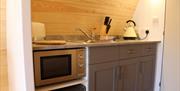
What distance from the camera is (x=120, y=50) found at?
2277 millimetres

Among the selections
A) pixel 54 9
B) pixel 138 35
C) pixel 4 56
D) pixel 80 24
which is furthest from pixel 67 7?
pixel 138 35

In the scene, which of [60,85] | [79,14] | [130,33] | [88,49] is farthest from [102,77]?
[130,33]

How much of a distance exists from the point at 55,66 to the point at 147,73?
1.62 meters

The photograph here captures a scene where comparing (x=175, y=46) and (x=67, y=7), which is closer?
(x=67, y=7)

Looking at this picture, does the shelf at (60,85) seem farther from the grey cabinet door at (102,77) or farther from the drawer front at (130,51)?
the drawer front at (130,51)

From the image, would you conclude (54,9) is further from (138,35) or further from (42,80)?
(138,35)

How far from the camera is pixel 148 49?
9.02ft

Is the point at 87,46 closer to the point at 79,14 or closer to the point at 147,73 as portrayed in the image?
the point at 79,14

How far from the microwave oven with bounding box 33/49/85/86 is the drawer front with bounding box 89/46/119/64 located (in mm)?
112

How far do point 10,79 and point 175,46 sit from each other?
2291 mm

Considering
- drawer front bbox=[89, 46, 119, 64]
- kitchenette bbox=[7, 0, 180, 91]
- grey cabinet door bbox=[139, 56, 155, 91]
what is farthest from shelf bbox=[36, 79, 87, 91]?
grey cabinet door bbox=[139, 56, 155, 91]

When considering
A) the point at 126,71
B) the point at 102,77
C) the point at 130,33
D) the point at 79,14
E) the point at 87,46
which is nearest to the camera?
the point at 87,46

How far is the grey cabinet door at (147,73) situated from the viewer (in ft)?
8.75

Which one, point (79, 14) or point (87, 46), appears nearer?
point (87, 46)
